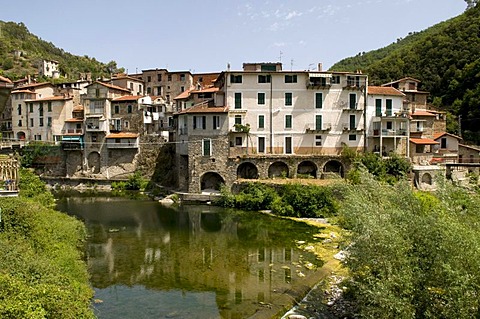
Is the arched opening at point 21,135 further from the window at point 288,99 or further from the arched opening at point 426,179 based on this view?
the arched opening at point 426,179

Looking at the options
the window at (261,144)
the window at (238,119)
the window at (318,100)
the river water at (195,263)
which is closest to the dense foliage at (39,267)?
the river water at (195,263)

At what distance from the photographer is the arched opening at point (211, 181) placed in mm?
41938

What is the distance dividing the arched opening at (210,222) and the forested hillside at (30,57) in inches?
2863

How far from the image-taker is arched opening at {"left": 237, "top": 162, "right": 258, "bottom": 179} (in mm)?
Result: 41906

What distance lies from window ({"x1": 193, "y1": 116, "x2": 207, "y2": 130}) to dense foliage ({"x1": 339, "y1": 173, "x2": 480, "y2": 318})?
28670 millimetres

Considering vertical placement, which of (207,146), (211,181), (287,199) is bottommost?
(287,199)

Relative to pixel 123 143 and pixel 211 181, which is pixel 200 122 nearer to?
pixel 211 181

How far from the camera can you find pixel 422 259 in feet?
35.6

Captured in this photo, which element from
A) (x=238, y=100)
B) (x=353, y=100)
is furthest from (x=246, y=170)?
(x=353, y=100)

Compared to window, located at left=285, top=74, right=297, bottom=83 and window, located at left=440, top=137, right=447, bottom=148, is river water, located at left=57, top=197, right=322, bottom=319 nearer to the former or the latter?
window, located at left=285, top=74, right=297, bottom=83

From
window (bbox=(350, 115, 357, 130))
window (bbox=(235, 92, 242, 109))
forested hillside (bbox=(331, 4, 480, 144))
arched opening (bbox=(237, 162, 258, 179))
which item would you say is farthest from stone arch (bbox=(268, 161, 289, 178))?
forested hillside (bbox=(331, 4, 480, 144))

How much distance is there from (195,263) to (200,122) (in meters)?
21.0

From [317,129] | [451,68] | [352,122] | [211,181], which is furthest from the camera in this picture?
[451,68]

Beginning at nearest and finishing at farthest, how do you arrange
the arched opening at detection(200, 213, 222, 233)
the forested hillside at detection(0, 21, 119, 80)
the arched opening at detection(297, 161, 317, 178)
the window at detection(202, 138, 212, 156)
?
the arched opening at detection(200, 213, 222, 233), the window at detection(202, 138, 212, 156), the arched opening at detection(297, 161, 317, 178), the forested hillside at detection(0, 21, 119, 80)
